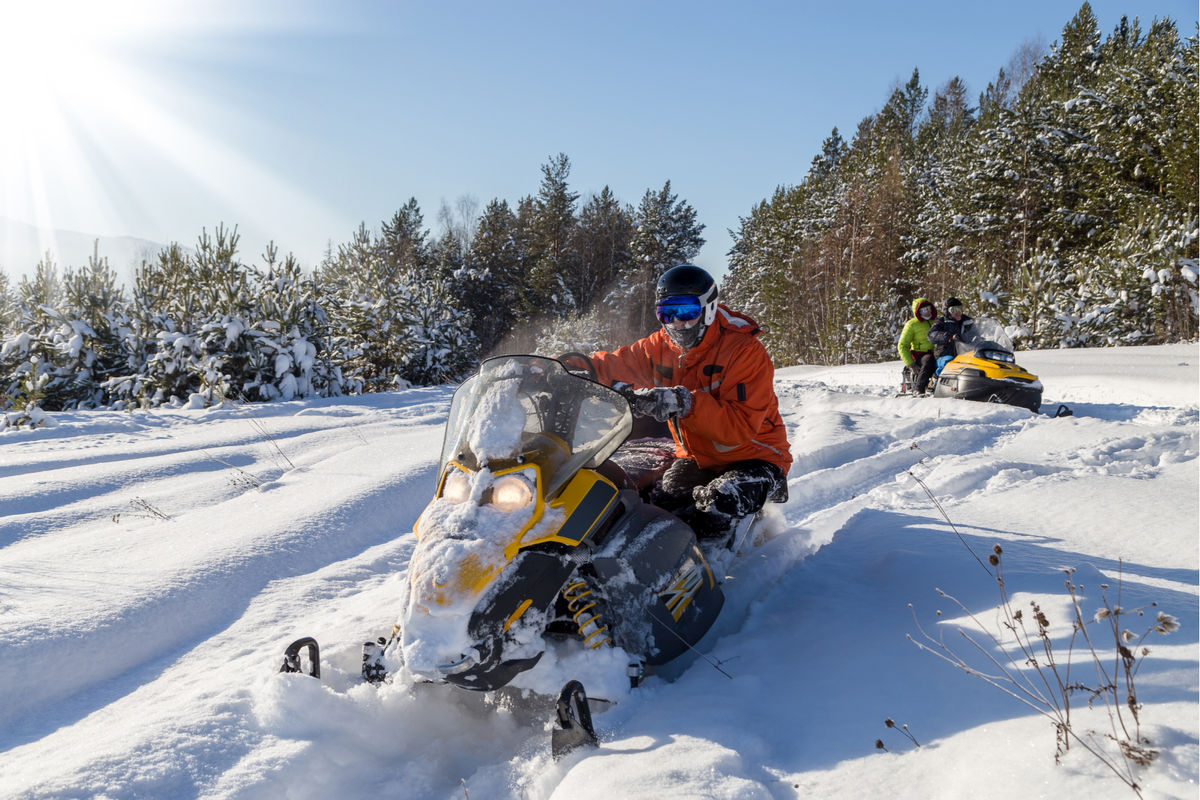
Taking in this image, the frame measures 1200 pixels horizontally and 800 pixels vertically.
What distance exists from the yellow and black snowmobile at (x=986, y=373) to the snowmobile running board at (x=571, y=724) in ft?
28.8

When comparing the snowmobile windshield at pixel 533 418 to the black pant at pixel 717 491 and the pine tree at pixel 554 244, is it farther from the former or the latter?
the pine tree at pixel 554 244

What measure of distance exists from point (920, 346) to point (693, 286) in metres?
8.53

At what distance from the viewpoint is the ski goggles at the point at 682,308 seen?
11.1 feet

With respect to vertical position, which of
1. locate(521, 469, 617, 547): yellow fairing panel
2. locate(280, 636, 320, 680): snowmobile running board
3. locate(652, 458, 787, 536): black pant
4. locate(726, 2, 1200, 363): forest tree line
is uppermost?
locate(726, 2, 1200, 363): forest tree line

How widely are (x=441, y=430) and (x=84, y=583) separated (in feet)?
15.3

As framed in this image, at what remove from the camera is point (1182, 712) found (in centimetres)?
172

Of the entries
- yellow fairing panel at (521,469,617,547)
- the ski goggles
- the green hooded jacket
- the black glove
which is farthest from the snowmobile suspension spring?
the green hooded jacket

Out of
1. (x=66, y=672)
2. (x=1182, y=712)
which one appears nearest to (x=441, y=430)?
(x=66, y=672)

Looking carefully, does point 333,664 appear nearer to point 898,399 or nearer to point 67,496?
point 67,496

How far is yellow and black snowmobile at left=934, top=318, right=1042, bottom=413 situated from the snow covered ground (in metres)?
2.97

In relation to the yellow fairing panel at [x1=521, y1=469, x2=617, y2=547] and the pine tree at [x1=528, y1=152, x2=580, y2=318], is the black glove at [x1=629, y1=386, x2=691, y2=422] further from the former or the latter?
the pine tree at [x1=528, y1=152, x2=580, y2=318]

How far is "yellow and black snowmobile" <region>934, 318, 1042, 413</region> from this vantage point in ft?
29.7

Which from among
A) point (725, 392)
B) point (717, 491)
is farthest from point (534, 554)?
point (725, 392)

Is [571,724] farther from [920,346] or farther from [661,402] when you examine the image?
[920,346]
